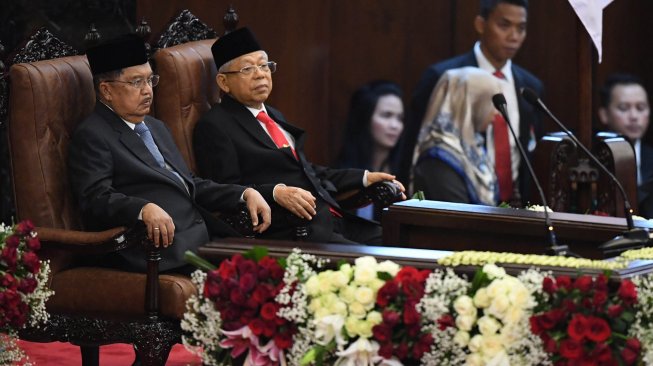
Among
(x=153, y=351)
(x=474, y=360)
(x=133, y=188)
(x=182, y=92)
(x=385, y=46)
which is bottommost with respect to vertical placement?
(x=153, y=351)

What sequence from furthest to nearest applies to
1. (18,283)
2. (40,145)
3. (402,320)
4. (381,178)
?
1. (381,178)
2. (40,145)
3. (18,283)
4. (402,320)

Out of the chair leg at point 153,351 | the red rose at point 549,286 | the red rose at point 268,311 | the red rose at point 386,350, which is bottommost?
the chair leg at point 153,351

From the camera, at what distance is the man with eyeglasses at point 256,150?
5.26 meters

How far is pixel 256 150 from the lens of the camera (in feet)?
17.5

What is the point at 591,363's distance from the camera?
128 inches

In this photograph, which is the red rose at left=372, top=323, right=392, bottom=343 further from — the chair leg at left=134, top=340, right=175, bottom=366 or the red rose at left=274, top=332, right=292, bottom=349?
the chair leg at left=134, top=340, right=175, bottom=366

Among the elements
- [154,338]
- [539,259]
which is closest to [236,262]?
[539,259]

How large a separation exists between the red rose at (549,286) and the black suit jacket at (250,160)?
6.25 ft

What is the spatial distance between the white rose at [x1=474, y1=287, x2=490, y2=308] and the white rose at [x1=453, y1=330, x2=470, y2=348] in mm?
78

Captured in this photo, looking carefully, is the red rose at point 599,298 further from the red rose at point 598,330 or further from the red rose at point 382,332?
the red rose at point 382,332

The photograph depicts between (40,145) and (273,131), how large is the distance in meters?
1.06

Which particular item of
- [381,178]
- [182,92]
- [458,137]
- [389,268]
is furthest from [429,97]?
[389,268]

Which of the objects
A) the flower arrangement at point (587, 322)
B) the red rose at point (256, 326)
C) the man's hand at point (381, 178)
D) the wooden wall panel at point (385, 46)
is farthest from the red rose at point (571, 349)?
the wooden wall panel at point (385, 46)

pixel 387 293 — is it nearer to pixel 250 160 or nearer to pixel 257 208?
pixel 257 208
